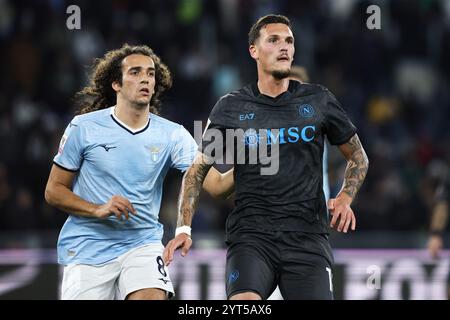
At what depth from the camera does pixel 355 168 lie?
6672mm

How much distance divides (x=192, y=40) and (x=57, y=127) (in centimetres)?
282

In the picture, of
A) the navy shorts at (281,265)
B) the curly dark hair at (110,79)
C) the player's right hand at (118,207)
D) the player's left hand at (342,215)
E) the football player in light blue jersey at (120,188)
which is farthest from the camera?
the curly dark hair at (110,79)

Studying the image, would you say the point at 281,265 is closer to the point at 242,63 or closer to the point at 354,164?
the point at 354,164

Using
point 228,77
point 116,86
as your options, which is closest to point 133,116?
point 116,86

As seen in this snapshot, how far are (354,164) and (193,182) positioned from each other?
3.32 feet

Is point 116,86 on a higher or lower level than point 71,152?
higher

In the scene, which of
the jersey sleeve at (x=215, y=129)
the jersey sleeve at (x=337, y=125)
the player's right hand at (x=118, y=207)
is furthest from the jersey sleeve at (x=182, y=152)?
the jersey sleeve at (x=337, y=125)

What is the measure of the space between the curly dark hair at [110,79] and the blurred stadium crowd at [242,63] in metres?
5.58

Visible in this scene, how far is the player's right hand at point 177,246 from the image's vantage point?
6238mm

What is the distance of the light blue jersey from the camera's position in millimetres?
7098

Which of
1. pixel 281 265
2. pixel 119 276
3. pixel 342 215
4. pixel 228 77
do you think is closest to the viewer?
pixel 342 215

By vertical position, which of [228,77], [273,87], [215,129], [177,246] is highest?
[228,77]

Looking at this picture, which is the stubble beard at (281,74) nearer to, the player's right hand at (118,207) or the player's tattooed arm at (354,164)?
the player's tattooed arm at (354,164)

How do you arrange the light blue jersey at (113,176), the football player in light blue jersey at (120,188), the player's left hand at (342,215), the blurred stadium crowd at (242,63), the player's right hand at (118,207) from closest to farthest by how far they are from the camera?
the player's left hand at (342,215), the player's right hand at (118,207), the football player in light blue jersey at (120,188), the light blue jersey at (113,176), the blurred stadium crowd at (242,63)
